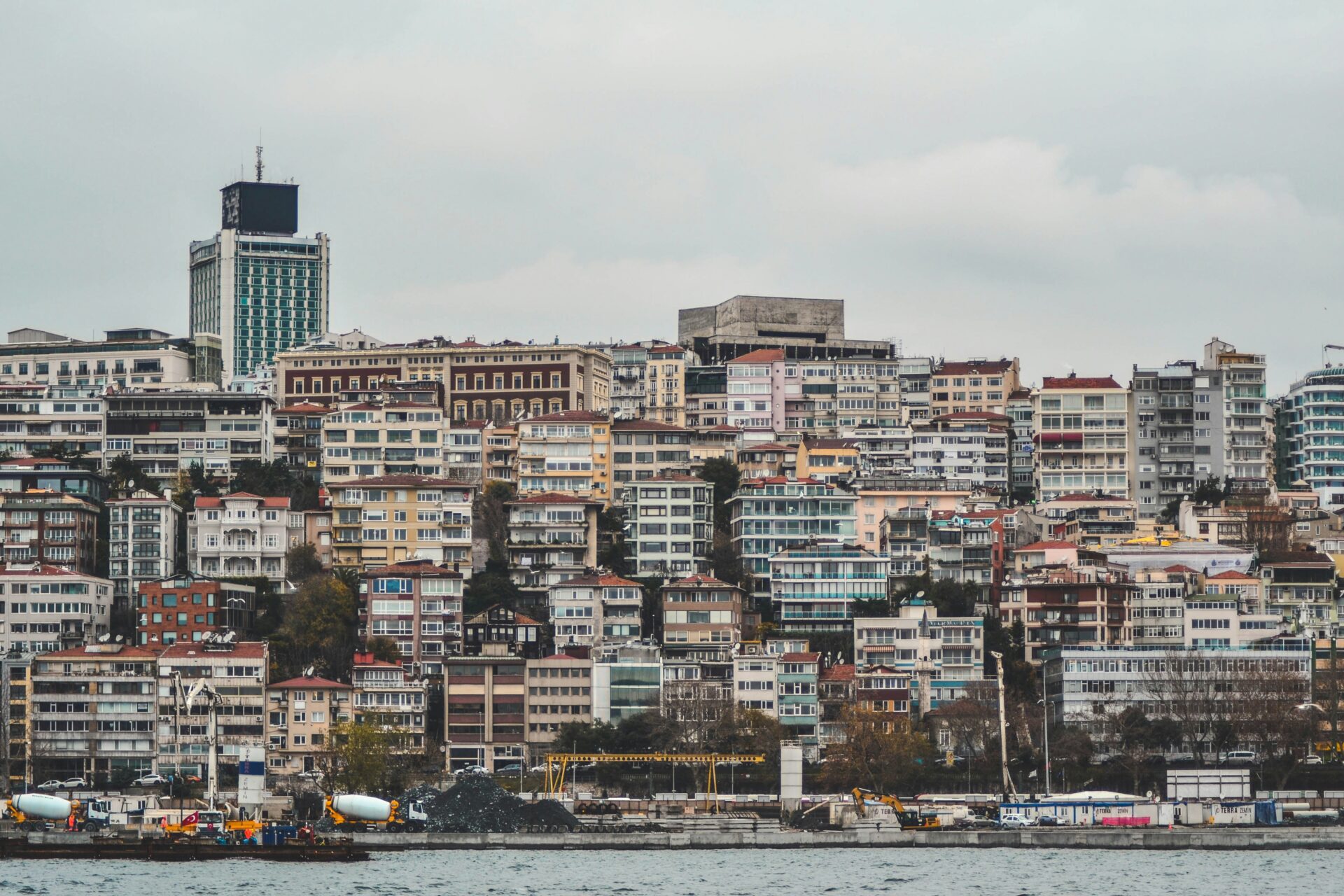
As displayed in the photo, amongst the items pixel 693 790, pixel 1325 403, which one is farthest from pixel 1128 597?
pixel 1325 403

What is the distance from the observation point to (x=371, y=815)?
102125mm

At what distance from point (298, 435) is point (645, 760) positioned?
1983 inches

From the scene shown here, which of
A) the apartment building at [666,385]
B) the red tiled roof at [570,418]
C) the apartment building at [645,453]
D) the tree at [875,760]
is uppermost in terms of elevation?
the apartment building at [666,385]

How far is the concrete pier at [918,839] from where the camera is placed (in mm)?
101000

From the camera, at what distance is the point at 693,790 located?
115688 mm

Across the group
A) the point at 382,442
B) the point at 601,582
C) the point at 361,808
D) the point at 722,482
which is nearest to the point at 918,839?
the point at 361,808

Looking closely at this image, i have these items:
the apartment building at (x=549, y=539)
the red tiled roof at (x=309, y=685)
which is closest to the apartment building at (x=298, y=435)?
the apartment building at (x=549, y=539)

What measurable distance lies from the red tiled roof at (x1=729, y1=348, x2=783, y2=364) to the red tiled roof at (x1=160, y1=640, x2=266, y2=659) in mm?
57287

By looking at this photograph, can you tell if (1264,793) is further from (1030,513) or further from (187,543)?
(187,543)

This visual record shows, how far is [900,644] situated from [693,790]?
52.3 feet

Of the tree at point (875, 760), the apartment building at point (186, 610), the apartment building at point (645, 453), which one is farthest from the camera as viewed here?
the apartment building at point (645, 453)

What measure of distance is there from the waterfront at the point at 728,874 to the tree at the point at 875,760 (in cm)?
1258

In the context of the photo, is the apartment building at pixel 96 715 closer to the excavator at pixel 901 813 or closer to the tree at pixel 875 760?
the tree at pixel 875 760

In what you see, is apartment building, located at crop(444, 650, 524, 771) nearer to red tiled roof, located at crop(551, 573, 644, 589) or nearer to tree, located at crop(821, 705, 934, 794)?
red tiled roof, located at crop(551, 573, 644, 589)
